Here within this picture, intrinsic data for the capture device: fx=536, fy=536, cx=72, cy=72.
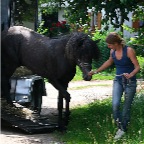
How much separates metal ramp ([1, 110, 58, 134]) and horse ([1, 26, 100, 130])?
227 mm

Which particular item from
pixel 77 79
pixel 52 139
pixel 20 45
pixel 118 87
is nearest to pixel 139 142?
pixel 118 87

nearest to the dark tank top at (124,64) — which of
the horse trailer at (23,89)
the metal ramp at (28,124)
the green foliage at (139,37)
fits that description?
the metal ramp at (28,124)

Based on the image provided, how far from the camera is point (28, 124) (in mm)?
9508

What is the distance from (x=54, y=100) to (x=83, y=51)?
558 centimetres

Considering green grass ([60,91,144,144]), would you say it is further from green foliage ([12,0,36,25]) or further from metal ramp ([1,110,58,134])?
green foliage ([12,0,36,25])

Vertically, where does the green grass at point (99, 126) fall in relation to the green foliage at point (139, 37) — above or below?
below

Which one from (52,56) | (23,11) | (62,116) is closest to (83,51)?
(52,56)

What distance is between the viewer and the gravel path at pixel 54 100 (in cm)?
857

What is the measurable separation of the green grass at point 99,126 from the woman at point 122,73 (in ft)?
0.61

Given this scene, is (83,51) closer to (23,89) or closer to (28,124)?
(28,124)

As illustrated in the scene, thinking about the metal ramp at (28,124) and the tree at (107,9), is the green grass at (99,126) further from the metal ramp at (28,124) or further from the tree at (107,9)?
the tree at (107,9)

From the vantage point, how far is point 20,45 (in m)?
9.96

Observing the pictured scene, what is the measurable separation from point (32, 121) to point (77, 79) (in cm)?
951

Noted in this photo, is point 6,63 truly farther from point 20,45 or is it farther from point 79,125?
point 79,125
